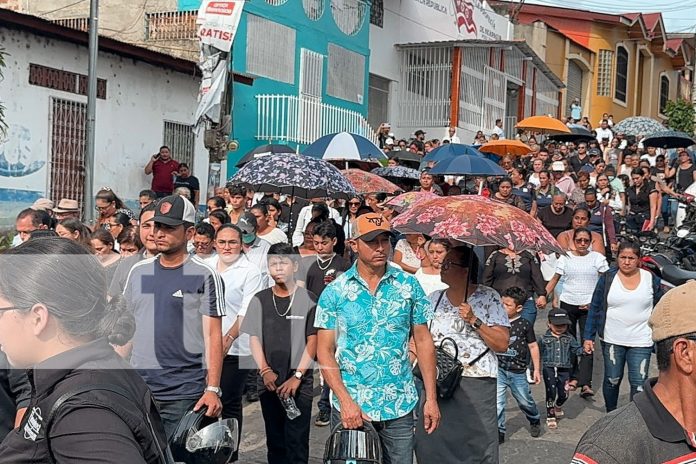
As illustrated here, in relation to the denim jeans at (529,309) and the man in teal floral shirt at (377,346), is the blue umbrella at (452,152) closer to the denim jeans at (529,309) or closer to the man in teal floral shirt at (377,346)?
the denim jeans at (529,309)

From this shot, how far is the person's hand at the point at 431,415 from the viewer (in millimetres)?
5211

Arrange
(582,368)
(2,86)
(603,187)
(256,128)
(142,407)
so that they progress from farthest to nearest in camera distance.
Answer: (256,128)
(603,187)
(2,86)
(582,368)
(142,407)

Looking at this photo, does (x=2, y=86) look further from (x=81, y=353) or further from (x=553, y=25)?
(x=553, y=25)

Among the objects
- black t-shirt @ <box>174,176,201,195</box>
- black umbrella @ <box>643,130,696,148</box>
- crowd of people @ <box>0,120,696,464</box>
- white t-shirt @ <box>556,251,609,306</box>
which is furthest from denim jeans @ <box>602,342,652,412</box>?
black umbrella @ <box>643,130,696,148</box>

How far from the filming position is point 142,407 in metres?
2.40

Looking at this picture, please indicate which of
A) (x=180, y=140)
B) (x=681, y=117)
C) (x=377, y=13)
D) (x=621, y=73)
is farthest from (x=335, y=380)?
(x=621, y=73)

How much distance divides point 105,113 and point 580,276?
32.0 feet

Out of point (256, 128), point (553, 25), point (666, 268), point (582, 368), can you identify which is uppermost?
point (553, 25)

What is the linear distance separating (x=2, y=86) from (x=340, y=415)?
36.6 feet

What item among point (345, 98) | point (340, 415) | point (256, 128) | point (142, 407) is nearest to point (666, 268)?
point (340, 415)

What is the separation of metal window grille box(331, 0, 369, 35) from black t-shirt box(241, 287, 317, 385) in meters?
19.5

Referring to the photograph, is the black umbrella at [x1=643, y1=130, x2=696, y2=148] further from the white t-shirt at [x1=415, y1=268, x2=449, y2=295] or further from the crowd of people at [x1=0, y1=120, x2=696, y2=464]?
the white t-shirt at [x1=415, y1=268, x2=449, y2=295]

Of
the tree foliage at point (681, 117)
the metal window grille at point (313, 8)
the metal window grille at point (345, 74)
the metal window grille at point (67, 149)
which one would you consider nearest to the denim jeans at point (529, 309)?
the metal window grille at point (67, 149)

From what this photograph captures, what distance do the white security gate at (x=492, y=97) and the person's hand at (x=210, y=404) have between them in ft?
91.7
